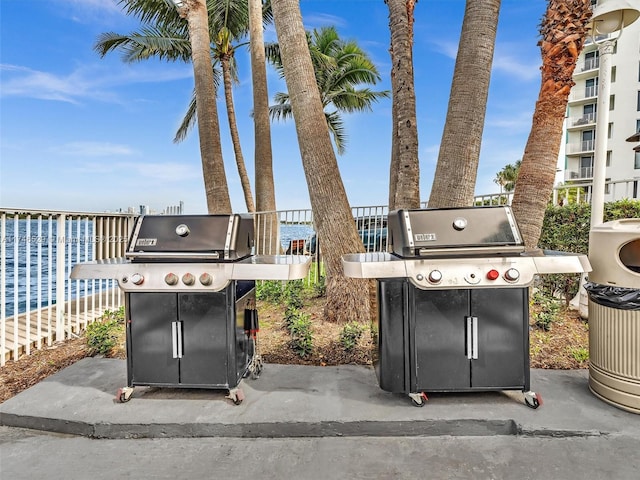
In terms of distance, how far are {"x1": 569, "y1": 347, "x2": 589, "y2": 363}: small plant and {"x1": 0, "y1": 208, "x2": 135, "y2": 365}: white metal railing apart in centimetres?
503

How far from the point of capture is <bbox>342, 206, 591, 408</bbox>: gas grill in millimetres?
2461

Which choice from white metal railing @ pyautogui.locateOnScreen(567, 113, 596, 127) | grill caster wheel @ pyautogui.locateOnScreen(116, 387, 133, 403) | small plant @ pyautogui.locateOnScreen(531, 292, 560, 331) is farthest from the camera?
white metal railing @ pyautogui.locateOnScreen(567, 113, 596, 127)

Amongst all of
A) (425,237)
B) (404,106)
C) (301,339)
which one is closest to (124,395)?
(301,339)

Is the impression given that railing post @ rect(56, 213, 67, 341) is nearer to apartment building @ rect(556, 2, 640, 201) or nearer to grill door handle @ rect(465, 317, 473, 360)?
grill door handle @ rect(465, 317, 473, 360)

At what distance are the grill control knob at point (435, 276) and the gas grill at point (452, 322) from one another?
80mm

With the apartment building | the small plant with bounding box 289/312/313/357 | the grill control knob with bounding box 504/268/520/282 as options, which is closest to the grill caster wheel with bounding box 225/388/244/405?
the small plant with bounding box 289/312/313/357

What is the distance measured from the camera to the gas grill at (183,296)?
8.30ft

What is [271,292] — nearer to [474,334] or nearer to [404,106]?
[404,106]

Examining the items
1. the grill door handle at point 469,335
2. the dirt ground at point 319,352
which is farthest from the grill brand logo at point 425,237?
the dirt ground at point 319,352

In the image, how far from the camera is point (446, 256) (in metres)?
2.43

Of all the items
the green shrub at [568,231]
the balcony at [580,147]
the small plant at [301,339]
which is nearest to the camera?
the small plant at [301,339]

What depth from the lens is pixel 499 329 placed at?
8.39 ft

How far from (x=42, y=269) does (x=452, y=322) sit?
4272mm

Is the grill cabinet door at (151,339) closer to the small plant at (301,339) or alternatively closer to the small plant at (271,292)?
the small plant at (301,339)
